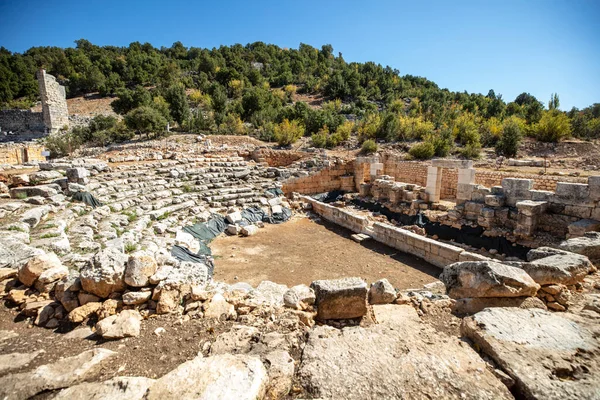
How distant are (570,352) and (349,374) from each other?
1.91 metres

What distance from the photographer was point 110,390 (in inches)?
81.7

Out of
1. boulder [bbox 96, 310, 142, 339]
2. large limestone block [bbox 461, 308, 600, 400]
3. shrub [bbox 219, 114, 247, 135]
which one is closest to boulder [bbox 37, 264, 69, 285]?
boulder [bbox 96, 310, 142, 339]

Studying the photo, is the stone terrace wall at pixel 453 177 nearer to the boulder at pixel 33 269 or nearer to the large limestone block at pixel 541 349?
the large limestone block at pixel 541 349

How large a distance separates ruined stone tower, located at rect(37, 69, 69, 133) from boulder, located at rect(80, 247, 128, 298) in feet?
102

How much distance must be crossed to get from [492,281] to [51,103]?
3571 centimetres

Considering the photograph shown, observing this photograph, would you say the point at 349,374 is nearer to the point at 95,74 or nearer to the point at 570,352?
the point at 570,352

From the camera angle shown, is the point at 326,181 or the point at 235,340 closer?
the point at 235,340

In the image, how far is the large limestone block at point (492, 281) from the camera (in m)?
3.38

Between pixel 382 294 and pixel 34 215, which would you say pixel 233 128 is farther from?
pixel 382 294

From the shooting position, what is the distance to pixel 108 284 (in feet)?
12.0

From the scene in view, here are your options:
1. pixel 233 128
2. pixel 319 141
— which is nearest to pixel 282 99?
pixel 233 128

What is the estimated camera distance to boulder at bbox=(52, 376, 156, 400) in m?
2.03

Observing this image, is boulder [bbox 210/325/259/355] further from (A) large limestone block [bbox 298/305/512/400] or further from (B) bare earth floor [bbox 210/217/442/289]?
(B) bare earth floor [bbox 210/217/442/289]

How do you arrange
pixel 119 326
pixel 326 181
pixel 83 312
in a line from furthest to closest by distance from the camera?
pixel 326 181, pixel 83 312, pixel 119 326
